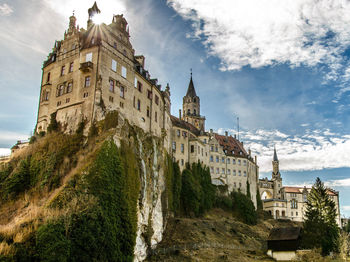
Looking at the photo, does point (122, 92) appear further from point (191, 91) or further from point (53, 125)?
point (191, 91)

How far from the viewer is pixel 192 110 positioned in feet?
335

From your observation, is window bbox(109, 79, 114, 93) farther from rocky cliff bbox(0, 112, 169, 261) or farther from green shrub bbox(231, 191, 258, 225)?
green shrub bbox(231, 191, 258, 225)

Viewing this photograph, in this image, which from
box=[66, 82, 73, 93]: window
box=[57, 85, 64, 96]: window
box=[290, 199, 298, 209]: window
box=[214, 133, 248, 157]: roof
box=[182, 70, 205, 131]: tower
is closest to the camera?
box=[66, 82, 73, 93]: window

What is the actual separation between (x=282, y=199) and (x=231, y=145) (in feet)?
83.9

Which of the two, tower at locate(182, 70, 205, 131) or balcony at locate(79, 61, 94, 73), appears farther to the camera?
tower at locate(182, 70, 205, 131)

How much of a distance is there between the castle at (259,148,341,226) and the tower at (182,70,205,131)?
27.4m

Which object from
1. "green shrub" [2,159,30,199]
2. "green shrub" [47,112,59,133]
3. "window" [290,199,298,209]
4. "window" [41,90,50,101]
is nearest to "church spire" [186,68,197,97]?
"window" [290,199,298,209]

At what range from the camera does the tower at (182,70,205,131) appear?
331ft

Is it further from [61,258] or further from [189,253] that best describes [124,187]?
[189,253]

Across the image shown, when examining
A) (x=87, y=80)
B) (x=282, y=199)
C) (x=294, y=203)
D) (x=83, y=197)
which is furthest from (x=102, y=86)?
(x=294, y=203)

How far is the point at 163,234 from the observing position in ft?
187

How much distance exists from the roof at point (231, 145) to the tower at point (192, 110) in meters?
7.17

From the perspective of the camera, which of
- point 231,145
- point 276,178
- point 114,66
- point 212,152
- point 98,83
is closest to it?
point 98,83

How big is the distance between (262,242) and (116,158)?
3973cm
